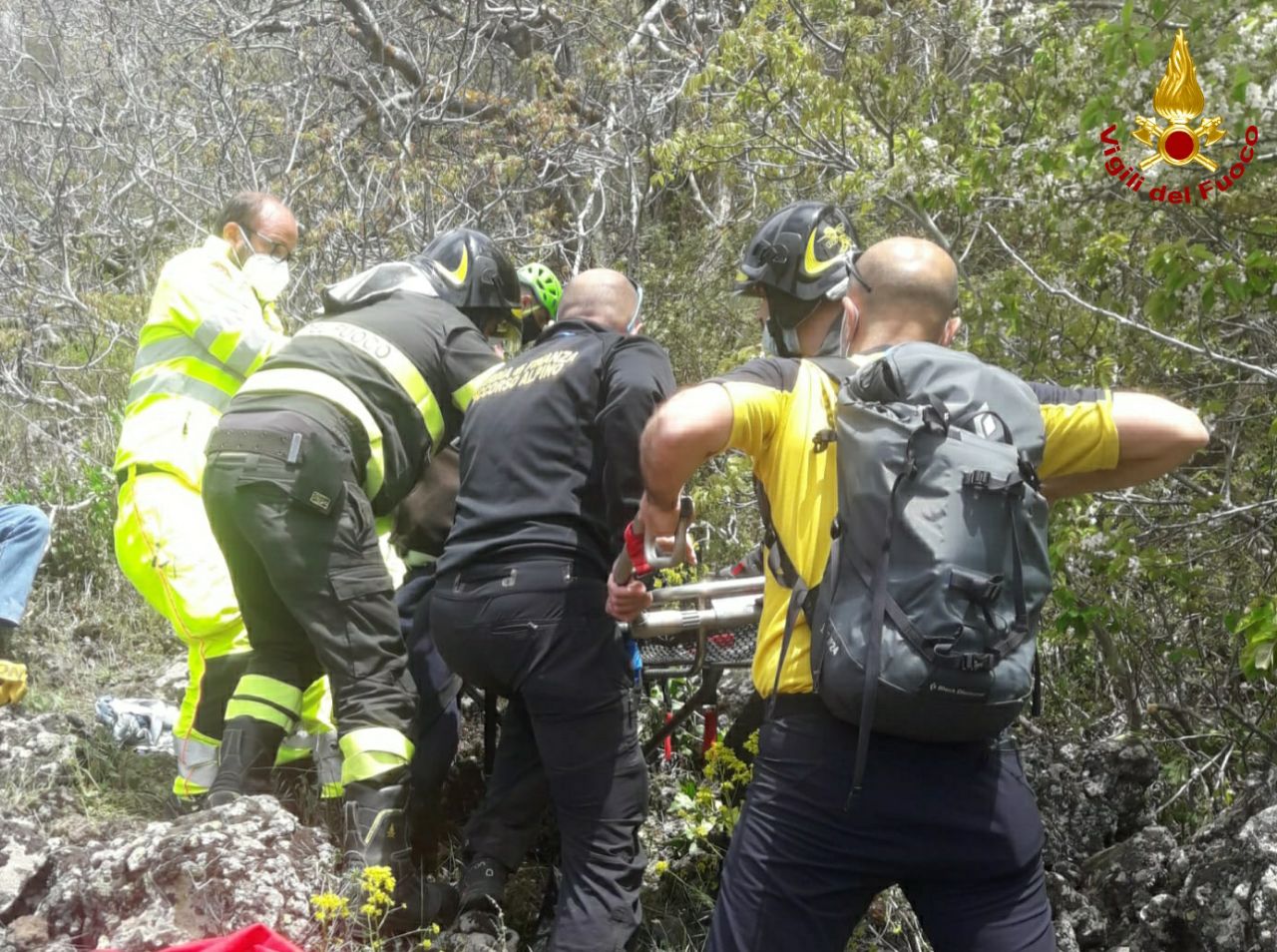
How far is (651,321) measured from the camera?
7.18m

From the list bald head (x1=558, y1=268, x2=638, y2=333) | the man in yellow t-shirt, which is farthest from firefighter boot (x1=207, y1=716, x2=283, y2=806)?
the man in yellow t-shirt

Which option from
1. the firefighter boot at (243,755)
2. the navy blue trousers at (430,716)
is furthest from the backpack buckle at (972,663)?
the firefighter boot at (243,755)

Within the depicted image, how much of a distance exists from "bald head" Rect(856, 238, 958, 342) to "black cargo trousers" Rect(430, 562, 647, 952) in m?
1.29

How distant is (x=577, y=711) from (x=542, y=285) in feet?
6.01

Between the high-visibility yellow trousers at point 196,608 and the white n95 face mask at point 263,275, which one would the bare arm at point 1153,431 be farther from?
the white n95 face mask at point 263,275

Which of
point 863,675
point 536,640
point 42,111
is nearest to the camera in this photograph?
point 863,675

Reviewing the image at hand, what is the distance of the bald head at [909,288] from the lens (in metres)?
2.48

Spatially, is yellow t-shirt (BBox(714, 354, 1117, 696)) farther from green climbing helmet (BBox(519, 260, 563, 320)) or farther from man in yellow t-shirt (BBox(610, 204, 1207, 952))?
green climbing helmet (BBox(519, 260, 563, 320))

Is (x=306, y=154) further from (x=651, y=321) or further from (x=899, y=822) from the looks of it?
(x=899, y=822)

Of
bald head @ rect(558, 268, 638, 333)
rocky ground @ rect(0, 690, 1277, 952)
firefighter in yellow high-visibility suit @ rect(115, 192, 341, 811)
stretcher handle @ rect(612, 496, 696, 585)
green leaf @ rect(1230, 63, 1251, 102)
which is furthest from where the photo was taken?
firefighter in yellow high-visibility suit @ rect(115, 192, 341, 811)

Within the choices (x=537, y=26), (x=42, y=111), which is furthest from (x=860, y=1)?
(x=42, y=111)

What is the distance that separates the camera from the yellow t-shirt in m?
2.31

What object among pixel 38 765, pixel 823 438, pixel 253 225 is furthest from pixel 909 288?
pixel 38 765

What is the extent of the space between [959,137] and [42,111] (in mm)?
7127
